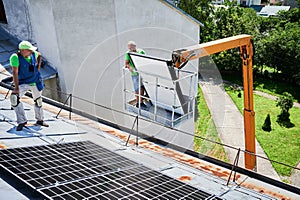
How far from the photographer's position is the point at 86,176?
13.6 ft

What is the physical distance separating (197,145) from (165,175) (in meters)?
14.2

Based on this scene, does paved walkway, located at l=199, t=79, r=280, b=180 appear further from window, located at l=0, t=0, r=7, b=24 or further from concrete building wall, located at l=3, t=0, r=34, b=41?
window, located at l=0, t=0, r=7, b=24

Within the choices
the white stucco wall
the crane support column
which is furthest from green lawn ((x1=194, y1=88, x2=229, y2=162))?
the crane support column

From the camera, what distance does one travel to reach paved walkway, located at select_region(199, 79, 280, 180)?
16.2 m

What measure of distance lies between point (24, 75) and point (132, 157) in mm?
2613

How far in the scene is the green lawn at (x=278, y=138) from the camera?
16344mm

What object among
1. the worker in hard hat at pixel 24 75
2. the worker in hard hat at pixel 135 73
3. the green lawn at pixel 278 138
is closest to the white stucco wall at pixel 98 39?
the worker in hard hat at pixel 135 73

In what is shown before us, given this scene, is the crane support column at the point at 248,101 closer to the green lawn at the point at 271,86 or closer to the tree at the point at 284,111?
the tree at the point at 284,111

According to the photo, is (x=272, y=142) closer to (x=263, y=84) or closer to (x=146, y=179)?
(x=263, y=84)

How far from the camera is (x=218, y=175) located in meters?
5.15

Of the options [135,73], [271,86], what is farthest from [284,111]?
[135,73]

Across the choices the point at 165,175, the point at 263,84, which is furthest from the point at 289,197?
the point at 263,84

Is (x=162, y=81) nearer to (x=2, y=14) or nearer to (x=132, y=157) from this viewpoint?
(x=132, y=157)

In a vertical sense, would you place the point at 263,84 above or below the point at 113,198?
below
